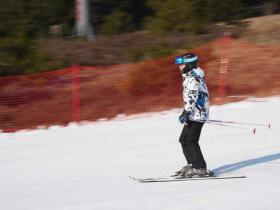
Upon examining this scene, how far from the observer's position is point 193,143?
9148mm

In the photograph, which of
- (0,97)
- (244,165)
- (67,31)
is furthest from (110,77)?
(67,31)

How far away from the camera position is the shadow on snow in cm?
1010

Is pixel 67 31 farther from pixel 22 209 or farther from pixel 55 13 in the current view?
pixel 22 209

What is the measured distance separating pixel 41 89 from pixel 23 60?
411 centimetres

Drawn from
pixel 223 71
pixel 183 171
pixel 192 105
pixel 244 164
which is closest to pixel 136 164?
pixel 183 171

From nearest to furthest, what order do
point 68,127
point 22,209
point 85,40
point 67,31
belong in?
point 22,209 → point 68,127 → point 85,40 → point 67,31

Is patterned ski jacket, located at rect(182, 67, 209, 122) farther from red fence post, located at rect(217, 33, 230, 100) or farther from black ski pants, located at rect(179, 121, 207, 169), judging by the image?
red fence post, located at rect(217, 33, 230, 100)

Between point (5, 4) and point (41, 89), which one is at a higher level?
point (5, 4)

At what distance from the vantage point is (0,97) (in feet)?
54.0

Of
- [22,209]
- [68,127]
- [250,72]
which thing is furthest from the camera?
[250,72]

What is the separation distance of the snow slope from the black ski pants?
31cm

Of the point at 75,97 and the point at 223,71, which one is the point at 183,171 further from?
the point at 223,71

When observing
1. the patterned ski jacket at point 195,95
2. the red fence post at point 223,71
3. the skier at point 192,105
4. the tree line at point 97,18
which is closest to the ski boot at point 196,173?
the skier at point 192,105

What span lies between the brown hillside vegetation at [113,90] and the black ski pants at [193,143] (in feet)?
20.0
